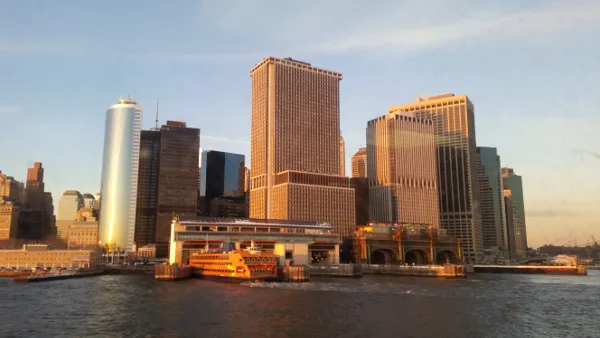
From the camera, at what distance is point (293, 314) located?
253 feet

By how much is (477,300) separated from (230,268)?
69.3m

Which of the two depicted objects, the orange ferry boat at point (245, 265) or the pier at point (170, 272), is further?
the pier at point (170, 272)

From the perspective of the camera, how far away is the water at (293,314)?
6412 centimetres

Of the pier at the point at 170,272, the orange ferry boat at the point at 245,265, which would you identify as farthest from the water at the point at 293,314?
the pier at the point at 170,272

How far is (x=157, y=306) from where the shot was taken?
87125 millimetres

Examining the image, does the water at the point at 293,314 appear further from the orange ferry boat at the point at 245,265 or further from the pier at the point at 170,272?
the pier at the point at 170,272

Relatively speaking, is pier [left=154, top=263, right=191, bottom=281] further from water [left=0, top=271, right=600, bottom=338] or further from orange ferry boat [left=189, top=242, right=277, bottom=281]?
water [left=0, top=271, right=600, bottom=338]

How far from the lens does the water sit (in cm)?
6412

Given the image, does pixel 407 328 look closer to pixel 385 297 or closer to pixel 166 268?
pixel 385 297

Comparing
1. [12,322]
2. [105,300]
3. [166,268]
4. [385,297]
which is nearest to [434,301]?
[385,297]

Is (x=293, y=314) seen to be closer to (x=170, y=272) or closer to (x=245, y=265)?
(x=245, y=265)

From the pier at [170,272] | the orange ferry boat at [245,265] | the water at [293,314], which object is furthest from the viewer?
the pier at [170,272]

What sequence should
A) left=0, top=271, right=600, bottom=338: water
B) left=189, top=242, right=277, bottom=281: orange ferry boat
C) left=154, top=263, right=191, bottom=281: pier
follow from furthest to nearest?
left=154, top=263, right=191, bottom=281: pier → left=189, top=242, right=277, bottom=281: orange ferry boat → left=0, top=271, right=600, bottom=338: water

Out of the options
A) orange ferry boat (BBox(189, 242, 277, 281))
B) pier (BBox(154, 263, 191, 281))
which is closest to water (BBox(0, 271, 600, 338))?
orange ferry boat (BBox(189, 242, 277, 281))
